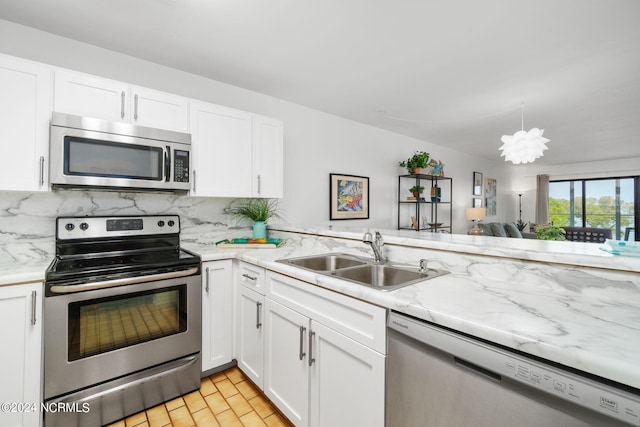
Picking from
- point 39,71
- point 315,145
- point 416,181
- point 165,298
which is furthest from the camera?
point 416,181

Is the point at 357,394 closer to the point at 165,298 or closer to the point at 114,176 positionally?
the point at 165,298

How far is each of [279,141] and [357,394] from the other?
2053 millimetres

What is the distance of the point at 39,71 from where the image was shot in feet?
5.32

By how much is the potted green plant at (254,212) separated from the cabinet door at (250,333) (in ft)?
2.17

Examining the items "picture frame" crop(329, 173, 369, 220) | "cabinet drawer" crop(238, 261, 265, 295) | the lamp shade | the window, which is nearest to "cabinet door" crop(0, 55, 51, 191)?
"cabinet drawer" crop(238, 261, 265, 295)

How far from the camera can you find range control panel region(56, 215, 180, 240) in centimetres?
187

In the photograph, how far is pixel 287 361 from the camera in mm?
1567

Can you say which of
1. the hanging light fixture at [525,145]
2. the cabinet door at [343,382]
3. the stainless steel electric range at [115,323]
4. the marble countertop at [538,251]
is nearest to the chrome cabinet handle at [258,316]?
the stainless steel electric range at [115,323]

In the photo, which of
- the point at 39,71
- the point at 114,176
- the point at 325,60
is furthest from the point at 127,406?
the point at 325,60

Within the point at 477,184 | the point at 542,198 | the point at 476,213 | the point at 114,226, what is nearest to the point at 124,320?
the point at 114,226

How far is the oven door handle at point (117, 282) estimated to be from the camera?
1461 mm

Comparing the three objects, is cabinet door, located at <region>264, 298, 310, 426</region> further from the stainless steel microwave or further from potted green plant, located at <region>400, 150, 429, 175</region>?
potted green plant, located at <region>400, 150, 429, 175</region>

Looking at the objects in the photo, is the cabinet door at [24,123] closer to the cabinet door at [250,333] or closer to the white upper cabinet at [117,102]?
the white upper cabinet at [117,102]

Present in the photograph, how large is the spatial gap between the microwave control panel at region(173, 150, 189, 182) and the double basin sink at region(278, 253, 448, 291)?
960 millimetres
